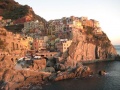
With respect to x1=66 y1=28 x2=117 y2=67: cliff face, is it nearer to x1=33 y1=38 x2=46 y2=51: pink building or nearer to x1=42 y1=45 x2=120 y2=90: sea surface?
x1=33 y1=38 x2=46 y2=51: pink building

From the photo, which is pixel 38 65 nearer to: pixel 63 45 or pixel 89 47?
pixel 63 45

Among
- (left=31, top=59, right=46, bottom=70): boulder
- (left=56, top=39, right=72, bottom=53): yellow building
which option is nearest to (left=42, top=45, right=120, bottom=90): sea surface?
(left=31, top=59, right=46, bottom=70): boulder

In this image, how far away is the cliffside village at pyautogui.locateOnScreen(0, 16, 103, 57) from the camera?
9362 centimetres

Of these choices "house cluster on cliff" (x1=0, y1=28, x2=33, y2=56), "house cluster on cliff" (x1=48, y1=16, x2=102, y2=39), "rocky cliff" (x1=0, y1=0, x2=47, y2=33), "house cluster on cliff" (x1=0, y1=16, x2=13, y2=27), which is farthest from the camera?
"rocky cliff" (x1=0, y1=0, x2=47, y2=33)

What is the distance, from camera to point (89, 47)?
12219 centimetres

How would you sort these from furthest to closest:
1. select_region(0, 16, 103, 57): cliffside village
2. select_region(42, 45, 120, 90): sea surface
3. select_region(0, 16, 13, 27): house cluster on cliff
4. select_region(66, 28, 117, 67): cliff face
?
select_region(0, 16, 13, 27): house cluster on cliff < select_region(66, 28, 117, 67): cliff face < select_region(0, 16, 103, 57): cliffside village < select_region(42, 45, 120, 90): sea surface

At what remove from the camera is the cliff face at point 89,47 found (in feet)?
367

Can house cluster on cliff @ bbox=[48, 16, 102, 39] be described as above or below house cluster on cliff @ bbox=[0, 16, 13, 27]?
below

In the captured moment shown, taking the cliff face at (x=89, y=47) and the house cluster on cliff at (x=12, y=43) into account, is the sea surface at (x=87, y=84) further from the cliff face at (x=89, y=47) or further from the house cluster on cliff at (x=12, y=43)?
the cliff face at (x=89, y=47)

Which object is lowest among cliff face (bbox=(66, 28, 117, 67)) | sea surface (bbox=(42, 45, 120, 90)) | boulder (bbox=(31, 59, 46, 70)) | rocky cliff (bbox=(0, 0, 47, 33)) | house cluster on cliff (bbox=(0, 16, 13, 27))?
sea surface (bbox=(42, 45, 120, 90))

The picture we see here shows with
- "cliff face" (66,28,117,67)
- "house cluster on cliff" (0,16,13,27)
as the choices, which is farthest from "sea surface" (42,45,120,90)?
"house cluster on cliff" (0,16,13,27)

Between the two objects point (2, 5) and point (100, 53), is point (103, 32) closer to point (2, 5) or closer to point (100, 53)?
point (100, 53)

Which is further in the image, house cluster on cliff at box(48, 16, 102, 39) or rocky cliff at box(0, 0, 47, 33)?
rocky cliff at box(0, 0, 47, 33)

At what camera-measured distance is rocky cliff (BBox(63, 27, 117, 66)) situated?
112 metres
